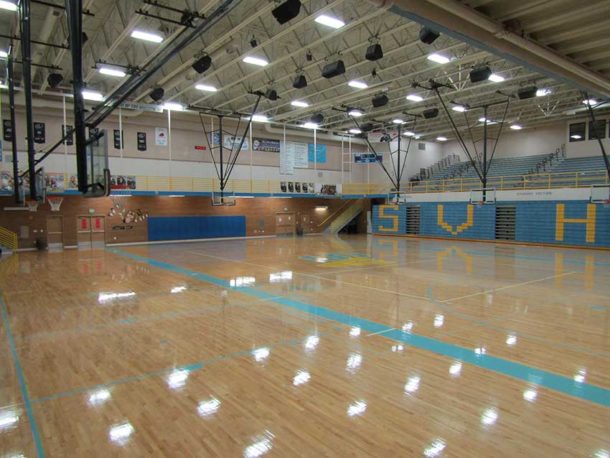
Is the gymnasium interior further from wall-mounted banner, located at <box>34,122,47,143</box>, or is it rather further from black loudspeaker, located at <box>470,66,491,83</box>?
black loudspeaker, located at <box>470,66,491,83</box>

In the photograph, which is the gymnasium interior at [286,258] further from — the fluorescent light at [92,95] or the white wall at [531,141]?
the fluorescent light at [92,95]

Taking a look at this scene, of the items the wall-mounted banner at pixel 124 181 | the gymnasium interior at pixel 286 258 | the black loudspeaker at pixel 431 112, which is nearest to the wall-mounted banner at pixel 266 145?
the gymnasium interior at pixel 286 258

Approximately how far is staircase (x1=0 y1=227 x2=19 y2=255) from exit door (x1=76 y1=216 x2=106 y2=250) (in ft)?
9.28

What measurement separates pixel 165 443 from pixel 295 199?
27.3 meters

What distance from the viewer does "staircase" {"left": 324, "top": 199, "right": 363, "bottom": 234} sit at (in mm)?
32344

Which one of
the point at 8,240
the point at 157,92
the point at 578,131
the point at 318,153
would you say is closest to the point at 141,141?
the point at 157,92

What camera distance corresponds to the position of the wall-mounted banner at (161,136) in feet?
78.0

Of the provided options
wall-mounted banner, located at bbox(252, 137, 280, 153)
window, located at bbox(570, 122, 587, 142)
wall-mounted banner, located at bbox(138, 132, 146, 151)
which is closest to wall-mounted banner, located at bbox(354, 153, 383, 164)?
wall-mounted banner, located at bbox(252, 137, 280, 153)

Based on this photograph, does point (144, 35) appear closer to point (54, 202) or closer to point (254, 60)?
point (254, 60)

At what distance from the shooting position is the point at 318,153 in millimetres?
30125

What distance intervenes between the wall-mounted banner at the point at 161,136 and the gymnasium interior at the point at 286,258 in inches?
4.7

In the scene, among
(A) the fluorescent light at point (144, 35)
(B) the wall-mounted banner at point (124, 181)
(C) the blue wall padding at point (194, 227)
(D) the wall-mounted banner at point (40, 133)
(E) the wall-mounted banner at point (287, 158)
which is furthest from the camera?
(E) the wall-mounted banner at point (287, 158)

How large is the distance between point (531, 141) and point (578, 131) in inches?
125

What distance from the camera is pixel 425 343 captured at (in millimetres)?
5965
